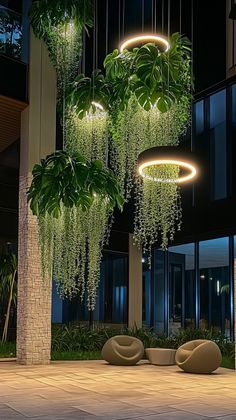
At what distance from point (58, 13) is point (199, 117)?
6.62m

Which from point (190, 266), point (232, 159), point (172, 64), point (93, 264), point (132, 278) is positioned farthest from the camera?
point (132, 278)

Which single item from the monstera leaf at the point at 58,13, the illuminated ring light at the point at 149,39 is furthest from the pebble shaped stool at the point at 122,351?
the monstera leaf at the point at 58,13

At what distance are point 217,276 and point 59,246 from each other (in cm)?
644

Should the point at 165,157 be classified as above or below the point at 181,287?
above

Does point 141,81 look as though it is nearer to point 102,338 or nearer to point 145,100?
point 145,100

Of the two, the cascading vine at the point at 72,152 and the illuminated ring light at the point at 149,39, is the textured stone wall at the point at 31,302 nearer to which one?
the cascading vine at the point at 72,152

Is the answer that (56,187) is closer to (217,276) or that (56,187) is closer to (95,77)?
(95,77)

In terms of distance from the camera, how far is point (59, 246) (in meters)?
9.57

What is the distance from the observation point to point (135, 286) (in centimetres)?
1711

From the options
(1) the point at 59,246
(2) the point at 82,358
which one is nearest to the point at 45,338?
(2) the point at 82,358

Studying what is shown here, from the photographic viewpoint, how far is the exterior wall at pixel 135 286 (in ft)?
55.5

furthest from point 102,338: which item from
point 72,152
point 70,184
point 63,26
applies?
point 63,26

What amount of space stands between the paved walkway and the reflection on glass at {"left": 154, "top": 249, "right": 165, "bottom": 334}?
21.5 feet

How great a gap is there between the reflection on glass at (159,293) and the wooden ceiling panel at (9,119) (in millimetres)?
6189
